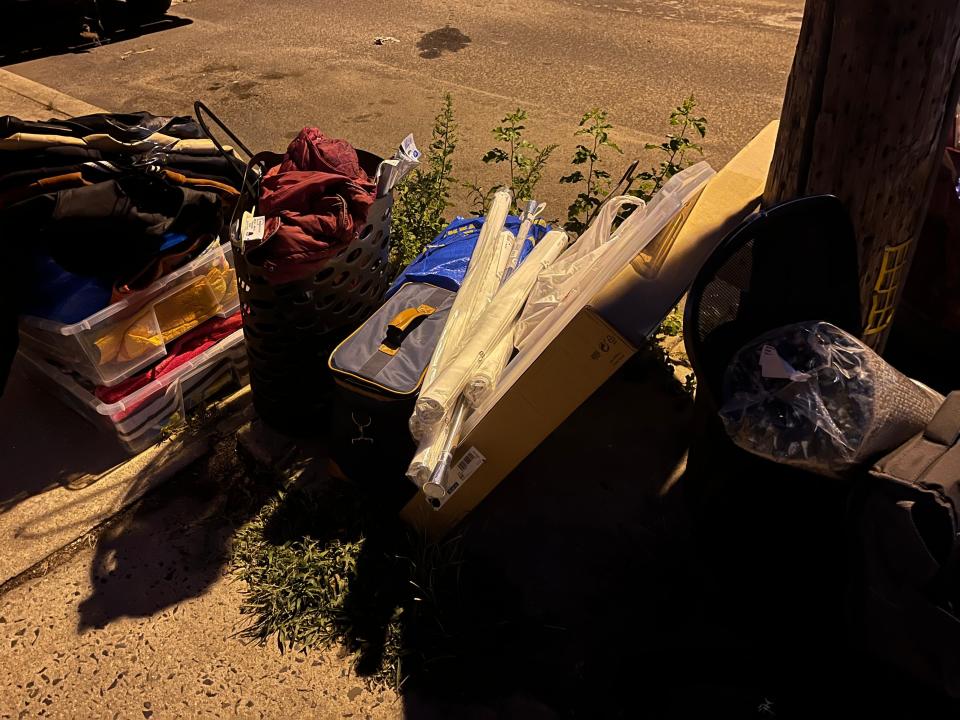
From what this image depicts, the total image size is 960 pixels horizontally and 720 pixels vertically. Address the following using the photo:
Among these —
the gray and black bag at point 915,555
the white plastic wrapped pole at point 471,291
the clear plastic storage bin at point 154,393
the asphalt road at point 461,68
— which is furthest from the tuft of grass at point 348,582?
the asphalt road at point 461,68

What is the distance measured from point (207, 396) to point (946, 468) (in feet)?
8.53

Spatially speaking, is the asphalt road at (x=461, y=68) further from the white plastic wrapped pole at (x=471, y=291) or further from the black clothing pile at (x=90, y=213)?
the black clothing pile at (x=90, y=213)

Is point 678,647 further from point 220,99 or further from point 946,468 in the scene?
point 220,99

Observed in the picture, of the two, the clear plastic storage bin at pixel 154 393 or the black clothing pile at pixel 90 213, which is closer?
the black clothing pile at pixel 90 213

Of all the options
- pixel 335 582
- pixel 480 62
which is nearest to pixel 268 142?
pixel 480 62

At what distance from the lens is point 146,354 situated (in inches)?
109

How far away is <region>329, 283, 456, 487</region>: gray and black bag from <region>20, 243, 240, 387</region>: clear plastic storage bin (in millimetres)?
838

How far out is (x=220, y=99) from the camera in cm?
631

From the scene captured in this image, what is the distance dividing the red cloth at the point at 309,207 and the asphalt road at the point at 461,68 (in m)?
1.94

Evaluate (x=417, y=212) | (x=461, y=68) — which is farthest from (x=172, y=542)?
(x=461, y=68)

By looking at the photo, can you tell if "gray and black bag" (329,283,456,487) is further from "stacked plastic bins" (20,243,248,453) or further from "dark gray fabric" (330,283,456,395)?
"stacked plastic bins" (20,243,248,453)

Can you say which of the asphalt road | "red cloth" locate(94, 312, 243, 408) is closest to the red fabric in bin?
"red cloth" locate(94, 312, 243, 408)

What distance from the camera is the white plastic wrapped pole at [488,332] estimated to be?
2072 millimetres

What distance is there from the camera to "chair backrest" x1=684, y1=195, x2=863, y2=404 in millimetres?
1739
